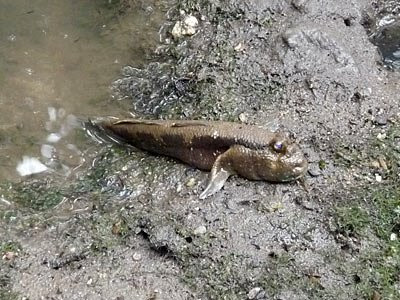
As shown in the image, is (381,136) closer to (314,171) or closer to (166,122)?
(314,171)

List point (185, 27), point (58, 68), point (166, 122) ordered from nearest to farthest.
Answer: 1. point (166, 122)
2. point (58, 68)
3. point (185, 27)

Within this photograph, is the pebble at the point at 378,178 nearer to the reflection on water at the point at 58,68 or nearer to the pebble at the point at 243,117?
the pebble at the point at 243,117

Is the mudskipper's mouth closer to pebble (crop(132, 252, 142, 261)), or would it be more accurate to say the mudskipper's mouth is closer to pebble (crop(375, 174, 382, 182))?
pebble (crop(375, 174, 382, 182))

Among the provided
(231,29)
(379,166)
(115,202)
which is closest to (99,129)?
(115,202)

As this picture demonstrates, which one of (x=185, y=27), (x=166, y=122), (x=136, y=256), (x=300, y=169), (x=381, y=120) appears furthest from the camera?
(x=185, y=27)

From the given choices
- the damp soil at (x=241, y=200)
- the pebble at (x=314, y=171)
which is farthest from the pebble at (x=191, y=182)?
the pebble at (x=314, y=171)

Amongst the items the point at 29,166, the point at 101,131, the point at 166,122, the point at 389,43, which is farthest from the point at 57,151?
the point at 389,43
